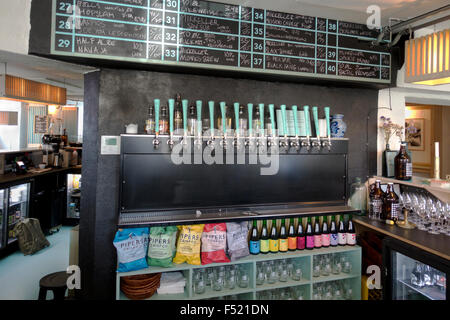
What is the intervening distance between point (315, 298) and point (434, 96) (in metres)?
2.75

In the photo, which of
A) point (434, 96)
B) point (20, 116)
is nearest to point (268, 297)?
point (434, 96)

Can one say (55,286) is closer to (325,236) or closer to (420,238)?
(325,236)

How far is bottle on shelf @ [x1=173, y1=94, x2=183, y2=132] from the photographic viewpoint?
246cm

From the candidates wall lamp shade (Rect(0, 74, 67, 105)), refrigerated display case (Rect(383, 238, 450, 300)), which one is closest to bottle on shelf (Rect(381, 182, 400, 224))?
refrigerated display case (Rect(383, 238, 450, 300))

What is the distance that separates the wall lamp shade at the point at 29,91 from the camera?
14.4ft

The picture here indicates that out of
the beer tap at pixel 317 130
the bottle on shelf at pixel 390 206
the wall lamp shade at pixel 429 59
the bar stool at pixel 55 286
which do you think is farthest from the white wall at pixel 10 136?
the wall lamp shade at pixel 429 59

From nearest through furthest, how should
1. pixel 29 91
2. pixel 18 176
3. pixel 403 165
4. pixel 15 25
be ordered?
pixel 15 25, pixel 403 165, pixel 18 176, pixel 29 91

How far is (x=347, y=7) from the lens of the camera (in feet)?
8.29

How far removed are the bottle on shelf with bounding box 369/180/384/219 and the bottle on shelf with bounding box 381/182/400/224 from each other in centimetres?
5

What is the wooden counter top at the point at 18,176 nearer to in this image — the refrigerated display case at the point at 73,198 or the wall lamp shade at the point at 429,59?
the refrigerated display case at the point at 73,198

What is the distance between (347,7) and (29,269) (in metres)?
4.58

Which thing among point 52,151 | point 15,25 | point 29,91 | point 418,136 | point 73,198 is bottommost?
point 73,198

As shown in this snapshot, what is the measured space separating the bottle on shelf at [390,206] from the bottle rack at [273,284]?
393mm

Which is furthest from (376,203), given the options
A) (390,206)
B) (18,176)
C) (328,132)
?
(18,176)
